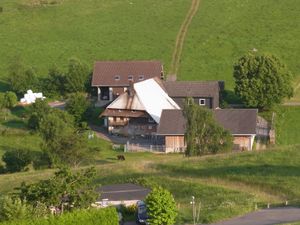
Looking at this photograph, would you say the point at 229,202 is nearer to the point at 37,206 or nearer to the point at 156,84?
the point at 37,206

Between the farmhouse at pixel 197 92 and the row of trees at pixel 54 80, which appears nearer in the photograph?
the farmhouse at pixel 197 92

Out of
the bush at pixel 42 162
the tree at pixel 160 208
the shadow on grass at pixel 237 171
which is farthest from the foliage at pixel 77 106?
the tree at pixel 160 208

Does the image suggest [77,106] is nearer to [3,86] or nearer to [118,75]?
[118,75]

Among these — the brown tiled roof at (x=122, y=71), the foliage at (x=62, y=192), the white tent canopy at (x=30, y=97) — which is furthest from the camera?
the brown tiled roof at (x=122, y=71)

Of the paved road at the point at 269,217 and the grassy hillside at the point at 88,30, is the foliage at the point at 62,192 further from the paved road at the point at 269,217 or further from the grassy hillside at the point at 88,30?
the grassy hillside at the point at 88,30

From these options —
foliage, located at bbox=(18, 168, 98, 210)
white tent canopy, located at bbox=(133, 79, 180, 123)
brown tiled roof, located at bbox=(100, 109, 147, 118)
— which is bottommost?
foliage, located at bbox=(18, 168, 98, 210)

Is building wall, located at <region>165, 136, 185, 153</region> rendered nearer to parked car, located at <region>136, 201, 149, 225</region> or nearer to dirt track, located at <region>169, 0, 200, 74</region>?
dirt track, located at <region>169, 0, 200, 74</region>

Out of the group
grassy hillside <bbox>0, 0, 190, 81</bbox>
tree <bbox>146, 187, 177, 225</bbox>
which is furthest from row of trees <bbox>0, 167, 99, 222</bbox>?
grassy hillside <bbox>0, 0, 190, 81</bbox>
